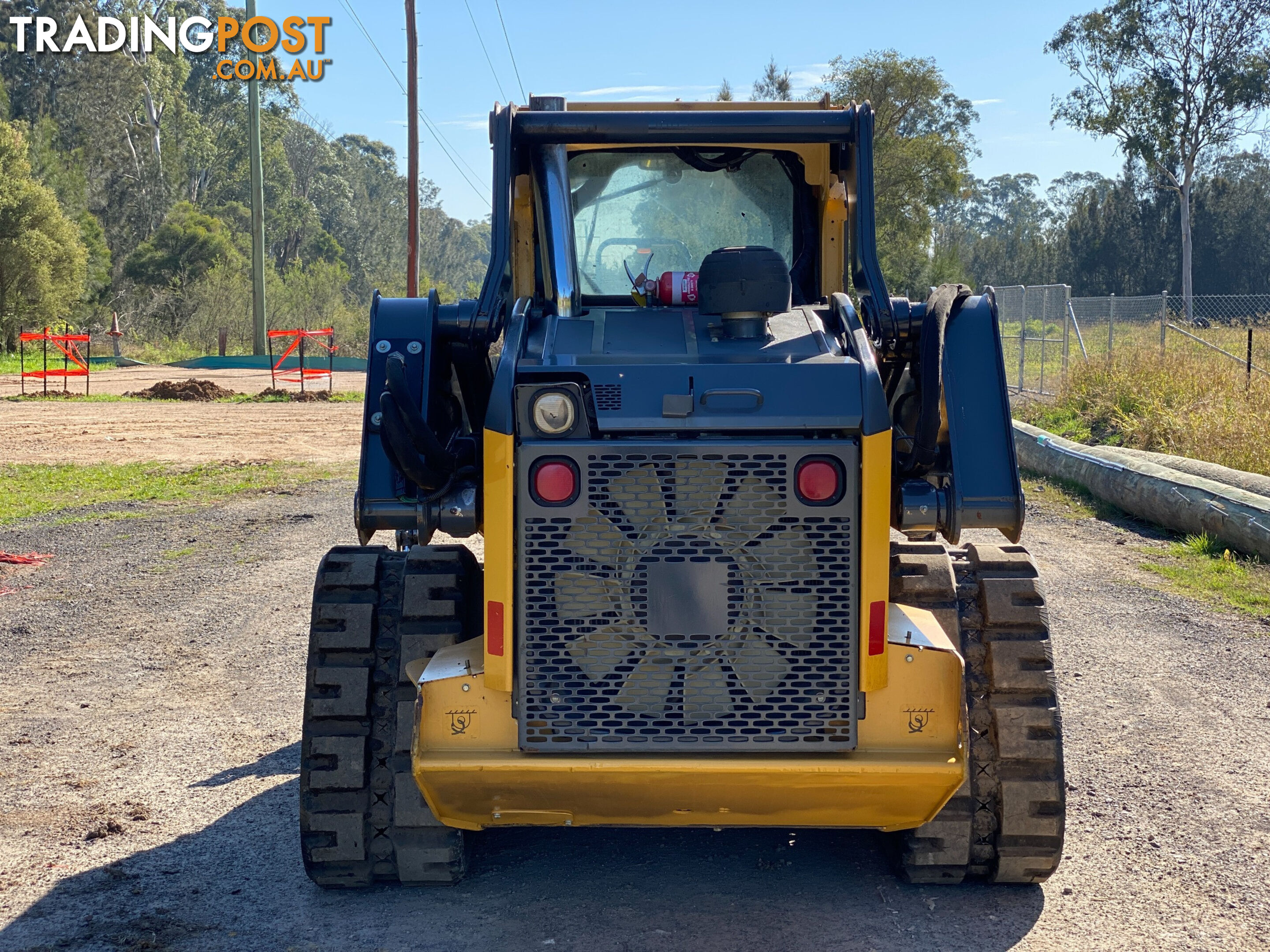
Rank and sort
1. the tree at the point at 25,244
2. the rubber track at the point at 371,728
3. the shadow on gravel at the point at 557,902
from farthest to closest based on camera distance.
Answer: the tree at the point at 25,244 < the rubber track at the point at 371,728 < the shadow on gravel at the point at 557,902

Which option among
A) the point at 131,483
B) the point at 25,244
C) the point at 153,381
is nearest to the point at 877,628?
the point at 131,483

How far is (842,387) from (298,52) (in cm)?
4952

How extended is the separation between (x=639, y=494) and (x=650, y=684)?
0.58m

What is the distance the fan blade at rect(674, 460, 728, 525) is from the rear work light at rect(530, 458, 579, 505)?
0.30 meters

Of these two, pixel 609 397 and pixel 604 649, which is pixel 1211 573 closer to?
pixel 604 649

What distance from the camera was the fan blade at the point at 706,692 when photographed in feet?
12.6

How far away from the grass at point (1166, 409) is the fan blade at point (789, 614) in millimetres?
9815

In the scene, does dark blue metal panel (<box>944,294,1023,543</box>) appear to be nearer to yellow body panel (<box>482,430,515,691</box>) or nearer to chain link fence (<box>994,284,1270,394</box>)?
yellow body panel (<box>482,430,515,691</box>)

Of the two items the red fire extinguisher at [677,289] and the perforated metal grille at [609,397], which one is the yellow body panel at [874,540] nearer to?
the perforated metal grille at [609,397]

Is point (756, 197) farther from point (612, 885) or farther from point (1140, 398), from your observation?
point (1140, 398)

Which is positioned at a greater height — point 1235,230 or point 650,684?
point 1235,230

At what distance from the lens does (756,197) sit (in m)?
5.32

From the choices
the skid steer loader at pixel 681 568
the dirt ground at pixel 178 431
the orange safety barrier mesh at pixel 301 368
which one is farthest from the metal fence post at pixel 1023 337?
the skid steer loader at pixel 681 568

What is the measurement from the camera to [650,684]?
3.83 metres
